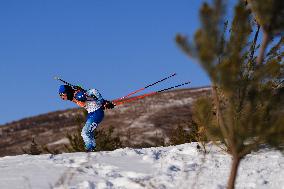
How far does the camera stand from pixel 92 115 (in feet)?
34.6

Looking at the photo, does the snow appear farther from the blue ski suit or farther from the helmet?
the helmet

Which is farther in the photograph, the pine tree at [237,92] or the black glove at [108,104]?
the black glove at [108,104]

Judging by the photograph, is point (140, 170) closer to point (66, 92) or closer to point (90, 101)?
point (90, 101)

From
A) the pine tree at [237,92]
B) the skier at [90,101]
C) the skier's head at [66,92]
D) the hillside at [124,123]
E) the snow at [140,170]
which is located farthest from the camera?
the hillside at [124,123]

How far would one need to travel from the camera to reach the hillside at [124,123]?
54416 mm

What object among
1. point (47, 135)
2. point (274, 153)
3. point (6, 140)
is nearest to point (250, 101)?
point (274, 153)

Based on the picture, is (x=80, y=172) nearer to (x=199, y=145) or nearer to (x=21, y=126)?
(x=199, y=145)

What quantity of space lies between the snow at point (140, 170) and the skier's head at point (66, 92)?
4.99 ft

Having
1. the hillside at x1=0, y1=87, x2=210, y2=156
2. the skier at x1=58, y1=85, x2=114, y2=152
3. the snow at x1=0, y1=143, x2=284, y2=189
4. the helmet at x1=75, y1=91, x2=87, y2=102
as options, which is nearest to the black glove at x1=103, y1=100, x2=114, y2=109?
the skier at x1=58, y1=85, x2=114, y2=152

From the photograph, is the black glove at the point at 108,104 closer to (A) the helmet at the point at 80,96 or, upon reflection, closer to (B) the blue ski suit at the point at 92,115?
(B) the blue ski suit at the point at 92,115

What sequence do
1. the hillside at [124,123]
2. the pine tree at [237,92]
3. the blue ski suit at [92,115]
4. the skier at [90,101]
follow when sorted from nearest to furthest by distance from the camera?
1. the pine tree at [237,92]
2. the blue ski suit at [92,115]
3. the skier at [90,101]
4. the hillside at [124,123]

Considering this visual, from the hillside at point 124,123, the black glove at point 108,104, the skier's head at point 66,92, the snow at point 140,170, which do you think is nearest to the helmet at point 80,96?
the skier's head at point 66,92

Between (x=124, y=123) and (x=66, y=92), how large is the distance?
51144 millimetres

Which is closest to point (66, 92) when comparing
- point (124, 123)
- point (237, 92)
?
point (237, 92)
